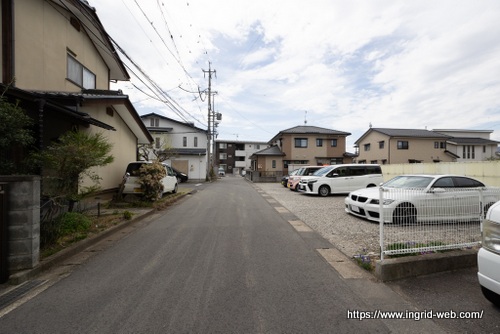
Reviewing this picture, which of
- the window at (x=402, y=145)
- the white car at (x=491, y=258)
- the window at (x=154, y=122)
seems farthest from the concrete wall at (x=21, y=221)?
the window at (x=402, y=145)

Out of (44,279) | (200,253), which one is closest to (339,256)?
A: (200,253)

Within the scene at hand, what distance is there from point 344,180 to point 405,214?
362 inches

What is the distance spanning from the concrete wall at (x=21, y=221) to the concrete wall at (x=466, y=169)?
42.7ft

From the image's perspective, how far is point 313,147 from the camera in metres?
31.3

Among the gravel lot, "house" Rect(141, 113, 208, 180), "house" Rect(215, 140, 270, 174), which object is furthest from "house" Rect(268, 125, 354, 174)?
"house" Rect(215, 140, 270, 174)

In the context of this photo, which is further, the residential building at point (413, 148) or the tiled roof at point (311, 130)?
the tiled roof at point (311, 130)

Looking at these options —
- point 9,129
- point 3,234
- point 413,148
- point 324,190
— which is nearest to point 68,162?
point 9,129

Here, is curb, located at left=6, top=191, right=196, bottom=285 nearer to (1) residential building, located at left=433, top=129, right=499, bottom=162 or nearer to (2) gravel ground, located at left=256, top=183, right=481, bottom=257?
(2) gravel ground, located at left=256, top=183, right=481, bottom=257

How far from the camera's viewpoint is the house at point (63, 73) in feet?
19.0

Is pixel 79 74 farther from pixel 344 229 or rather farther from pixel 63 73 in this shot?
pixel 344 229

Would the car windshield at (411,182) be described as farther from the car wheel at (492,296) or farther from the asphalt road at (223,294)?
the car wheel at (492,296)

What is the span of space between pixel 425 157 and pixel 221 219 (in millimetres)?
32046

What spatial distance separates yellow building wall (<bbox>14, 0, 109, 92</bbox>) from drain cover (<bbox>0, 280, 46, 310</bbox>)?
209 inches

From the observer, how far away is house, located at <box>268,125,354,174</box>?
102 feet
